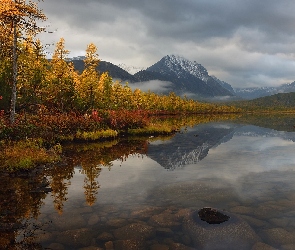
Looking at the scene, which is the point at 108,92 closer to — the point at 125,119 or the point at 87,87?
the point at 87,87

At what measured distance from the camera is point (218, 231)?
8938 mm

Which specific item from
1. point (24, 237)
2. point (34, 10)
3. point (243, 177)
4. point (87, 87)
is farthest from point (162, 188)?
point (87, 87)

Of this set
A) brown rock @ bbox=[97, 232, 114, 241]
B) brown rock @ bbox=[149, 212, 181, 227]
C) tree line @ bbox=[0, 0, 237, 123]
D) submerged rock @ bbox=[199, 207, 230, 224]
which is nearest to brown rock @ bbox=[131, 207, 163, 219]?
brown rock @ bbox=[149, 212, 181, 227]

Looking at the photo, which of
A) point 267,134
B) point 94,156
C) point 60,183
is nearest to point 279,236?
point 60,183

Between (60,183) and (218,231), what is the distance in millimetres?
8726

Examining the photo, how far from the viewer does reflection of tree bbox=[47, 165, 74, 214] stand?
11.6 meters

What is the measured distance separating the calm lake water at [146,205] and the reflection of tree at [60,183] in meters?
0.04

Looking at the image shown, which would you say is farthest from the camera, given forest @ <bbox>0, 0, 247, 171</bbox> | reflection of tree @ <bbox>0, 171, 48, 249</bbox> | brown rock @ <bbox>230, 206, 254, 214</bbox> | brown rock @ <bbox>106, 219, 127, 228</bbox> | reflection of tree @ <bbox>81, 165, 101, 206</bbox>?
forest @ <bbox>0, 0, 247, 171</bbox>

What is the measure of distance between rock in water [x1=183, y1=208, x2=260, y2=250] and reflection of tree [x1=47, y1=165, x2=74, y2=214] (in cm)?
517

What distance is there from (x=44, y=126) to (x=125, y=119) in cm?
1308

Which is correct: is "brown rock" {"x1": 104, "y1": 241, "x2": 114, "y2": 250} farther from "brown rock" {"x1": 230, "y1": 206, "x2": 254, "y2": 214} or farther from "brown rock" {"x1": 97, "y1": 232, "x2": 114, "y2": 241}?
"brown rock" {"x1": 230, "y1": 206, "x2": 254, "y2": 214}

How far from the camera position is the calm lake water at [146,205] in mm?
8367

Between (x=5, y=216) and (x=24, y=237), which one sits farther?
(x=5, y=216)

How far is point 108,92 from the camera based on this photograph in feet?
222
